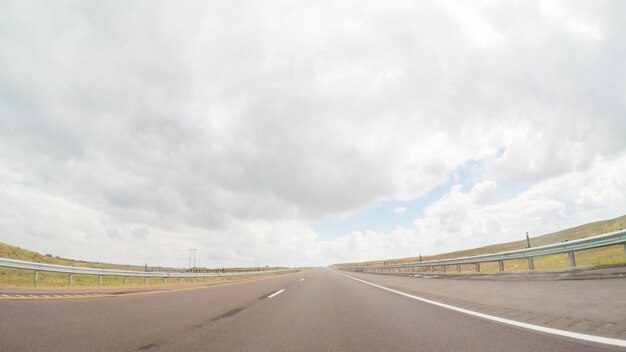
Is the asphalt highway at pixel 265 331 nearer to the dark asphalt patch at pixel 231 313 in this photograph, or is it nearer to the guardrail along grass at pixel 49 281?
the dark asphalt patch at pixel 231 313

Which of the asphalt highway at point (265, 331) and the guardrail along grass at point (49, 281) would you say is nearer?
the asphalt highway at point (265, 331)

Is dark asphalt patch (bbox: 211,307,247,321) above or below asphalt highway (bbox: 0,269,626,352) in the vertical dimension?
below

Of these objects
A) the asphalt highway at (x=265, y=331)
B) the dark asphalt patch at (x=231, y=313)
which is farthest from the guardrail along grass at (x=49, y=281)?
the dark asphalt patch at (x=231, y=313)

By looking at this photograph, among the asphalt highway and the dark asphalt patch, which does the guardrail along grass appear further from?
the dark asphalt patch

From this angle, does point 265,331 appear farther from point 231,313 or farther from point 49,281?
point 49,281

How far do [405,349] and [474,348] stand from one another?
2.68ft

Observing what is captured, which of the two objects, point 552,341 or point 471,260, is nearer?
point 552,341

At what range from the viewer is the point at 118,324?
6082 mm

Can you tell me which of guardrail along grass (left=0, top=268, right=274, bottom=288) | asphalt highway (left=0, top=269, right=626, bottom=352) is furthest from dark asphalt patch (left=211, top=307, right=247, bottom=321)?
guardrail along grass (left=0, top=268, right=274, bottom=288)

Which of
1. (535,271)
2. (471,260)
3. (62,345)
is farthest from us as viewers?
(471,260)

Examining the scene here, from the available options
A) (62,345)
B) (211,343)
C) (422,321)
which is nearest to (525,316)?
(422,321)

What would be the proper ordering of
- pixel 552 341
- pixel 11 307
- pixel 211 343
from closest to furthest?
pixel 552 341 → pixel 211 343 → pixel 11 307

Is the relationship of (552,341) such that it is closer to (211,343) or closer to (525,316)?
(525,316)

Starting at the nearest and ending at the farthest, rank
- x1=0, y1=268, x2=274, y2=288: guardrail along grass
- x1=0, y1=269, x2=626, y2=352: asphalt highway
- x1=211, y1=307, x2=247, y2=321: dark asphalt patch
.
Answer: x1=0, y1=269, x2=626, y2=352: asphalt highway < x1=211, y1=307, x2=247, y2=321: dark asphalt patch < x1=0, y1=268, x2=274, y2=288: guardrail along grass
